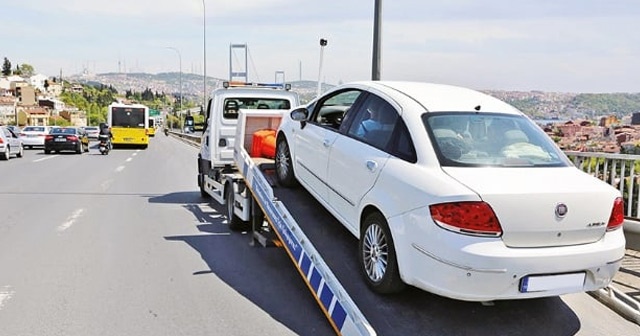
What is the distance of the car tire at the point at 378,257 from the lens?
165 inches

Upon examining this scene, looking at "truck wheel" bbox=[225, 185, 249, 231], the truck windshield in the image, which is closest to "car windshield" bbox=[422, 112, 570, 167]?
"truck wheel" bbox=[225, 185, 249, 231]

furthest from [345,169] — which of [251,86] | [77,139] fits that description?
[77,139]

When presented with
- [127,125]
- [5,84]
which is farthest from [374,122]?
[5,84]

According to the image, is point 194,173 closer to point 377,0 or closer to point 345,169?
point 377,0

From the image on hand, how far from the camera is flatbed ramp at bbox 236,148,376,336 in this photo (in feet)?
12.8

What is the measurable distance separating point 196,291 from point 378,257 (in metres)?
2.10

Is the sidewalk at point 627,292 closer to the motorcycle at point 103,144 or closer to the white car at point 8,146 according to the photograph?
the white car at point 8,146

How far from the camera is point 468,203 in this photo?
363cm

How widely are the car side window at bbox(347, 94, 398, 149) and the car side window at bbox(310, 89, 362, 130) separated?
287 mm

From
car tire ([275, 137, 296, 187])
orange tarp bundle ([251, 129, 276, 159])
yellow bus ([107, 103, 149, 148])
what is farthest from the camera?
yellow bus ([107, 103, 149, 148])

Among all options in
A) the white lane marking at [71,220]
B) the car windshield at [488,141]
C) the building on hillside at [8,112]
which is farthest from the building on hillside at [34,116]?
the car windshield at [488,141]

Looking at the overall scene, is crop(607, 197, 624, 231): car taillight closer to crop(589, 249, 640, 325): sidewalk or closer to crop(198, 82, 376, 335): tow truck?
crop(589, 249, 640, 325): sidewalk

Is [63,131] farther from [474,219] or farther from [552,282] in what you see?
[552,282]

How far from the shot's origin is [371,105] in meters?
5.11
